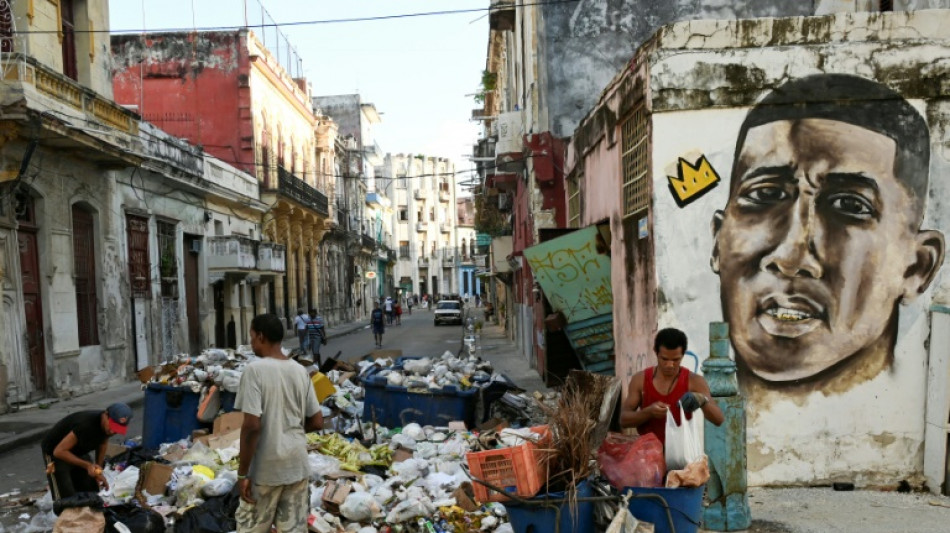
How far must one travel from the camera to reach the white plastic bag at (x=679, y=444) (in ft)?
14.2

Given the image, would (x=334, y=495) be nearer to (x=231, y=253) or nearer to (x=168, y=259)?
(x=168, y=259)

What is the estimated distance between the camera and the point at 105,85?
700 inches

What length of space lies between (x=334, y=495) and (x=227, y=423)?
2634 millimetres

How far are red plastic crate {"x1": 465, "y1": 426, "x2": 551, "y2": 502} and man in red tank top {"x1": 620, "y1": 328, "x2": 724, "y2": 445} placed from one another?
0.61 metres

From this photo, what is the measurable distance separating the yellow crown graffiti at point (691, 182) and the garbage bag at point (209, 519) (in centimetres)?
452

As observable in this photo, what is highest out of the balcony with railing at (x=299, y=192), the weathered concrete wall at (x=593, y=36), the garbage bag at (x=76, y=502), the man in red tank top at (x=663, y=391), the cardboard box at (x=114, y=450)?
the weathered concrete wall at (x=593, y=36)

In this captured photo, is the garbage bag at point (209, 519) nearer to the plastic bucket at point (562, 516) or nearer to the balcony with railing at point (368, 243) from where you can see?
the plastic bucket at point (562, 516)

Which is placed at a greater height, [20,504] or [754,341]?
[754,341]

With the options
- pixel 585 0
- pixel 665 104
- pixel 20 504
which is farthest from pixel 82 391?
pixel 665 104

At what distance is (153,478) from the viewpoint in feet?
23.2

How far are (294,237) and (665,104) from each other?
1218 inches

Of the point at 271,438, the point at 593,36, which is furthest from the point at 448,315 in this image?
the point at 271,438

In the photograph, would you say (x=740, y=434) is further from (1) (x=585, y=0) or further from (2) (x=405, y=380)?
(1) (x=585, y=0)

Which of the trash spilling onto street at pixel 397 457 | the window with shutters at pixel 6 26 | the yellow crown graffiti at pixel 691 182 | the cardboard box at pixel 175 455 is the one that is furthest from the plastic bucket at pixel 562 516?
the window with shutters at pixel 6 26
